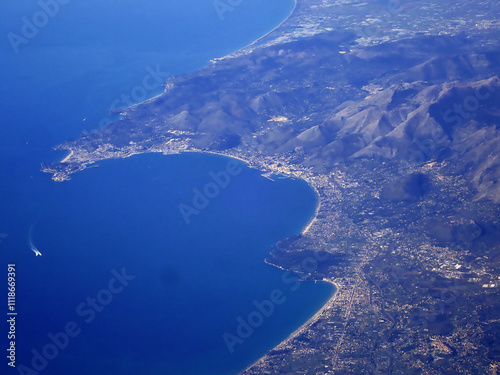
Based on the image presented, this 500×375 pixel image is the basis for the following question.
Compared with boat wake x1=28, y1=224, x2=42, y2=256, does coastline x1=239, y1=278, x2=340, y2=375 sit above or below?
below

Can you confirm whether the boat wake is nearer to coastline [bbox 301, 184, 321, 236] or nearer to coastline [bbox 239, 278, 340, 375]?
coastline [bbox 239, 278, 340, 375]

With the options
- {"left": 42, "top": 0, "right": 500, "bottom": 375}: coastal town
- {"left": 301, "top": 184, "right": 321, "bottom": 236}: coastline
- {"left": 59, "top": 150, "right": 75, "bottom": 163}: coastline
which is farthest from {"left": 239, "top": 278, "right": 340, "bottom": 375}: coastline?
{"left": 59, "top": 150, "right": 75, "bottom": 163}: coastline

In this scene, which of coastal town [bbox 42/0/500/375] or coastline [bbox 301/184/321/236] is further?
coastline [bbox 301/184/321/236]

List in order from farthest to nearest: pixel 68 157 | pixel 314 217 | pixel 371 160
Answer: pixel 68 157 → pixel 371 160 → pixel 314 217

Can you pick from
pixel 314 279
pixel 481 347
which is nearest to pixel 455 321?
pixel 481 347

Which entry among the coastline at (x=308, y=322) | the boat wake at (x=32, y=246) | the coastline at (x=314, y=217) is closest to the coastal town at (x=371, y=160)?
the coastline at (x=308, y=322)

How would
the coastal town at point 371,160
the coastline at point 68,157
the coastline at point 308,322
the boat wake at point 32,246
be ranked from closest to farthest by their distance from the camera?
the coastal town at point 371,160 → the coastline at point 308,322 → the boat wake at point 32,246 → the coastline at point 68,157

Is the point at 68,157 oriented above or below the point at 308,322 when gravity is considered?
above

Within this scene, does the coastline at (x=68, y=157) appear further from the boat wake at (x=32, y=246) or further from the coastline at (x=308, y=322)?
the coastline at (x=308, y=322)

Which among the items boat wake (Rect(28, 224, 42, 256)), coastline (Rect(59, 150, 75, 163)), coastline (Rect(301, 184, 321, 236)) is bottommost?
coastline (Rect(301, 184, 321, 236))

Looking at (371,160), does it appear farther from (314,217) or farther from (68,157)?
(68,157)

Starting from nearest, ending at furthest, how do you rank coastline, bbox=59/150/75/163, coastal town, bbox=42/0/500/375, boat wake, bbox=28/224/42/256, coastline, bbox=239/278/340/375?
coastal town, bbox=42/0/500/375, coastline, bbox=239/278/340/375, boat wake, bbox=28/224/42/256, coastline, bbox=59/150/75/163

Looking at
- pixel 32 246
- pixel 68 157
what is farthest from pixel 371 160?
pixel 32 246
